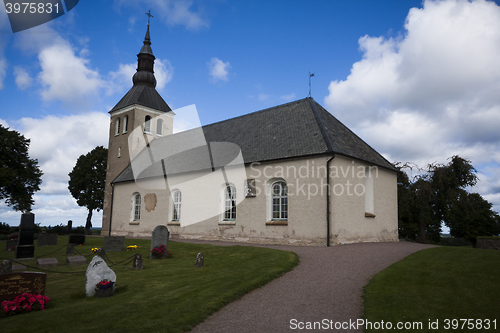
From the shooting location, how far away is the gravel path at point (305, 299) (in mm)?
6051

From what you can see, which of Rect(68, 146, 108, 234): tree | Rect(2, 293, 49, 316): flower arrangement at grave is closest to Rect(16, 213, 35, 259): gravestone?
Rect(2, 293, 49, 316): flower arrangement at grave

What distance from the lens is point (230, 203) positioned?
19.8m

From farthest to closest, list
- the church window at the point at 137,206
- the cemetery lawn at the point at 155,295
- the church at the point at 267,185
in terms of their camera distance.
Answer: the church window at the point at 137,206, the church at the point at 267,185, the cemetery lawn at the point at 155,295

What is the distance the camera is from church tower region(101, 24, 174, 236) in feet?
99.6

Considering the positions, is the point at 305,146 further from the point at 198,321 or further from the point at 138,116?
the point at 138,116

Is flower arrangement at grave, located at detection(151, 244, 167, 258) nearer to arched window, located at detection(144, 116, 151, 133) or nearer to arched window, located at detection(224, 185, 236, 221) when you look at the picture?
arched window, located at detection(224, 185, 236, 221)

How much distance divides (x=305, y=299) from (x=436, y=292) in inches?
118

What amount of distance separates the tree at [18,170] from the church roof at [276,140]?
49.8 feet

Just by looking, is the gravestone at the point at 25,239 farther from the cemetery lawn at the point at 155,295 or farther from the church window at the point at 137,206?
the church window at the point at 137,206

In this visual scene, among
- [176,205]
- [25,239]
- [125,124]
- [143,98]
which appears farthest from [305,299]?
[125,124]

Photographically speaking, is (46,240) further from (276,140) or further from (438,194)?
(438,194)

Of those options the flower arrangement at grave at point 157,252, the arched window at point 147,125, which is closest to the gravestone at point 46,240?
the flower arrangement at grave at point 157,252

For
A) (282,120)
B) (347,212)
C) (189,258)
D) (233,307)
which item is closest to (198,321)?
(233,307)

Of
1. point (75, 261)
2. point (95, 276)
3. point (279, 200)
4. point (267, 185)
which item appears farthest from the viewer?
point (267, 185)
